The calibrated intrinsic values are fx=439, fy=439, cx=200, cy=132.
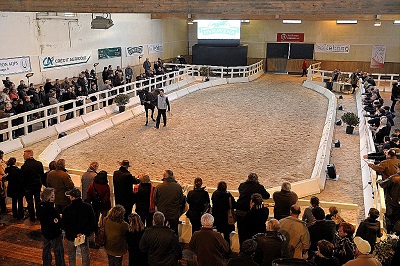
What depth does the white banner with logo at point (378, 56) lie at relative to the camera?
2824 centimetres

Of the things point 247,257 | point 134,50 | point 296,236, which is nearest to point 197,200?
point 296,236

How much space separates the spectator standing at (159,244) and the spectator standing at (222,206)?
3.83 ft

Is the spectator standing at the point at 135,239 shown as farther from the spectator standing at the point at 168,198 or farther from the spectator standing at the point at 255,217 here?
the spectator standing at the point at 255,217

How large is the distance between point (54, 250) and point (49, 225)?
0.39 metres

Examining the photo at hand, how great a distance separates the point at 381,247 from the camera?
488 cm

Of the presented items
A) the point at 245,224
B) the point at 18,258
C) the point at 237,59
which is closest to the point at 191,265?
the point at 245,224

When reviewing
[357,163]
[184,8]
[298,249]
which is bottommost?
[357,163]

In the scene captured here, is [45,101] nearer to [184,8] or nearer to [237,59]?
[184,8]

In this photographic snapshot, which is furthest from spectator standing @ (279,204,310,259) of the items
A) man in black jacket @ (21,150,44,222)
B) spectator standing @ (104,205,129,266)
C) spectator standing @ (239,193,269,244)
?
man in black jacket @ (21,150,44,222)

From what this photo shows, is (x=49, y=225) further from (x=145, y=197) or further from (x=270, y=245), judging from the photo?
(x=270, y=245)

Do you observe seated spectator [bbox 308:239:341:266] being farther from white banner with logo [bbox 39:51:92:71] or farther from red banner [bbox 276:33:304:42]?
red banner [bbox 276:33:304:42]

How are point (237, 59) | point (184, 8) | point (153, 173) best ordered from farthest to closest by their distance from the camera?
point (237, 59), point (153, 173), point (184, 8)

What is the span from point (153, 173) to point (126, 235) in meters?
5.48

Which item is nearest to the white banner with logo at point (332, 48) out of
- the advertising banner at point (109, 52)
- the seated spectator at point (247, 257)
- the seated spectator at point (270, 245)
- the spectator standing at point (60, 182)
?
the advertising banner at point (109, 52)
